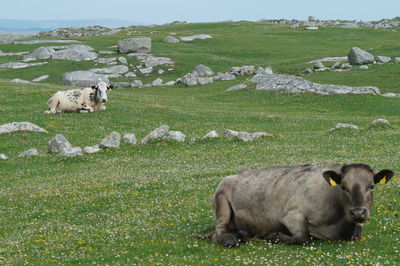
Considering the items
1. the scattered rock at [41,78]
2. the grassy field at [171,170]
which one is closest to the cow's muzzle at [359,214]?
the grassy field at [171,170]

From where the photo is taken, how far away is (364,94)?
195ft

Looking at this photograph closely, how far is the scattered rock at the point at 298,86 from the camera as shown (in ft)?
198

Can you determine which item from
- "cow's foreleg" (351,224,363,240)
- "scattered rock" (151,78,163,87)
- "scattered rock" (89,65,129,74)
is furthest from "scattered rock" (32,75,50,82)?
"cow's foreleg" (351,224,363,240)

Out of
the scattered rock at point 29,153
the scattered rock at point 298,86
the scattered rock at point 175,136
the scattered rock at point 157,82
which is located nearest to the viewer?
the scattered rock at point 29,153

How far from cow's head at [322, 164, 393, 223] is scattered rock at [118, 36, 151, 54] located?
319 ft

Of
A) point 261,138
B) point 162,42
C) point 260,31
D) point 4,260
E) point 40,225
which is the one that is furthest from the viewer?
point 260,31

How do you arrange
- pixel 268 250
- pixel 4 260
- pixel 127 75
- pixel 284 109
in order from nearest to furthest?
pixel 268 250, pixel 4 260, pixel 284 109, pixel 127 75

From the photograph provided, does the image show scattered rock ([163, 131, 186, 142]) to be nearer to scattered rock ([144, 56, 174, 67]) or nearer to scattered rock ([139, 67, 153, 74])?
scattered rock ([139, 67, 153, 74])

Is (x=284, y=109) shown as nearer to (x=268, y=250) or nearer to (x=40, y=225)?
(x=40, y=225)

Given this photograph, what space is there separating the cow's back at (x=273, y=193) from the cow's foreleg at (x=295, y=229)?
0.22 meters

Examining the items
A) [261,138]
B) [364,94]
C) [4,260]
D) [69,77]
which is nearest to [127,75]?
[69,77]

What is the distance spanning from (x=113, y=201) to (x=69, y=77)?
61254mm

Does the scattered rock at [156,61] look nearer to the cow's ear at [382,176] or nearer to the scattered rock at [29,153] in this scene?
the scattered rock at [29,153]

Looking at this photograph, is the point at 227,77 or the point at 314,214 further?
the point at 227,77
